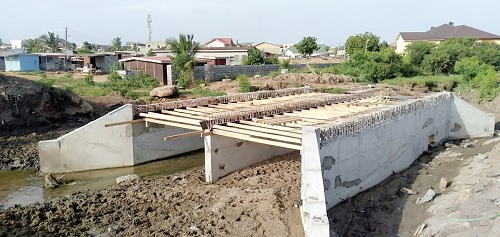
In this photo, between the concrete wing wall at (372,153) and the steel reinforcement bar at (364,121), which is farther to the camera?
the concrete wing wall at (372,153)

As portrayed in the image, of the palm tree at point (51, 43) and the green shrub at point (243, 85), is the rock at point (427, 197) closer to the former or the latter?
the green shrub at point (243, 85)

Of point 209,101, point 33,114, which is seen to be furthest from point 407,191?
point 33,114

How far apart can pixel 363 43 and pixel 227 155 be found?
3797 cm

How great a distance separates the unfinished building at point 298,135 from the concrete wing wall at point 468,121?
3 cm

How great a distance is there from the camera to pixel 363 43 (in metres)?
46.2

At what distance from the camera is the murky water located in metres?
11.0

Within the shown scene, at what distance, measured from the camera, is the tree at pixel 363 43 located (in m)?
45.4

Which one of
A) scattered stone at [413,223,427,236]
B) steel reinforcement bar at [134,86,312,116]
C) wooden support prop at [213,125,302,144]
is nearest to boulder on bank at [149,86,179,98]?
steel reinforcement bar at [134,86,312,116]

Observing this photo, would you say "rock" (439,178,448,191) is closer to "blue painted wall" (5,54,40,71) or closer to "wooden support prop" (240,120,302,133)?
"wooden support prop" (240,120,302,133)

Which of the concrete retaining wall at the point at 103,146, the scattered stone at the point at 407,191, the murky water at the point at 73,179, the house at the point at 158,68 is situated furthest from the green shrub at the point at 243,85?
the scattered stone at the point at 407,191

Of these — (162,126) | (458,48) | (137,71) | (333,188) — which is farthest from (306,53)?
(333,188)

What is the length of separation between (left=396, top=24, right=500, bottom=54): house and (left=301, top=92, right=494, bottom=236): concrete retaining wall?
123 ft

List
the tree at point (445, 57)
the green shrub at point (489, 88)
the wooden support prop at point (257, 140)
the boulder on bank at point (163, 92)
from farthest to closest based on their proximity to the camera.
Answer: the tree at point (445, 57)
the green shrub at point (489, 88)
the boulder on bank at point (163, 92)
the wooden support prop at point (257, 140)

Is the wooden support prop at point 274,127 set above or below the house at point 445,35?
below
